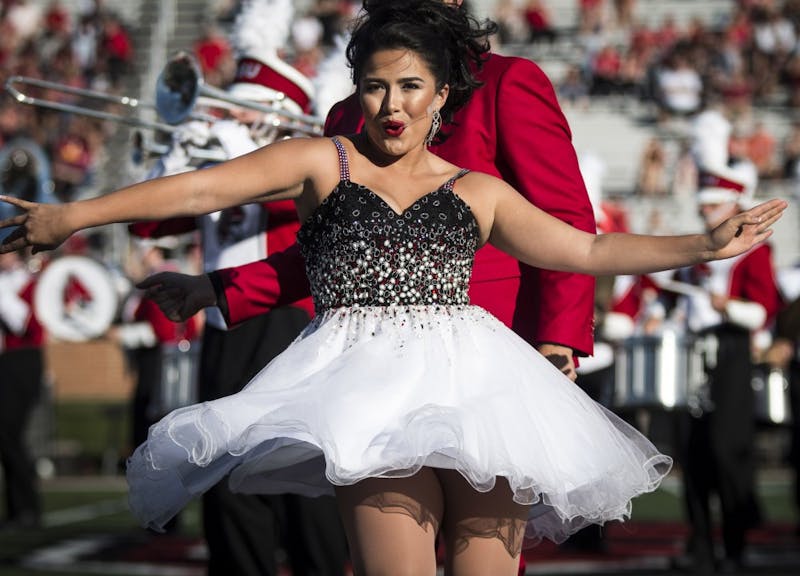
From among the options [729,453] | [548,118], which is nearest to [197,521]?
[729,453]

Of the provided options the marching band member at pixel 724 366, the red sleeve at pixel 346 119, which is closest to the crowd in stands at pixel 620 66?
the marching band member at pixel 724 366

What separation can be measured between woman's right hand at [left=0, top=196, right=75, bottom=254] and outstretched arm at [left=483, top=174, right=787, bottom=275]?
942 mm

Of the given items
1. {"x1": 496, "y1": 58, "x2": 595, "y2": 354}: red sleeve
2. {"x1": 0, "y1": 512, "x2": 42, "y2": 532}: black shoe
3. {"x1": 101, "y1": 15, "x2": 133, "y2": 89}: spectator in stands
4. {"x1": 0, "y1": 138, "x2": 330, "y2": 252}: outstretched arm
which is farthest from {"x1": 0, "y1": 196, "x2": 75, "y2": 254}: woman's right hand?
{"x1": 101, "y1": 15, "x2": 133, "y2": 89}: spectator in stands

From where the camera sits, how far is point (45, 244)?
3.45 m

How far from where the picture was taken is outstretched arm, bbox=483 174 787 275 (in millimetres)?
3697

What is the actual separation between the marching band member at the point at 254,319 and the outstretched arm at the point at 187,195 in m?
2.11

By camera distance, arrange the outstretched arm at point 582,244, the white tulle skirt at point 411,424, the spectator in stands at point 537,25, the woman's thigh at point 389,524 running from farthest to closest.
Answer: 1. the spectator in stands at point 537,25
2. the outstretched arm at point 582,244
3. the woman's thigh at point 389,524
4. the white tulle skirt at point 411,424

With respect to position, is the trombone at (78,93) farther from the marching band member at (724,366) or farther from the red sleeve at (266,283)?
the marching band member at (724,366)

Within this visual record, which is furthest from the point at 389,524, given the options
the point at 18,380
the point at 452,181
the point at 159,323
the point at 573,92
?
the point at 573,92

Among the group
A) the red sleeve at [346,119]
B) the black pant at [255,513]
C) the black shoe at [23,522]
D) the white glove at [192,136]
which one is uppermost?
the red sleeve at [346,119]

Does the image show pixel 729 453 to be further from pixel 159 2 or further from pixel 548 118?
pixel 159 2

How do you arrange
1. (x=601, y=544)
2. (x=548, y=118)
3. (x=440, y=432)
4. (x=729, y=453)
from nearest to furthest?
1. (x=440, y=432)
2. (x=548, y=118)
3. (x=729, y=453)
4. (x=601, y=544)

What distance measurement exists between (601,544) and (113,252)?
10809 millimetres

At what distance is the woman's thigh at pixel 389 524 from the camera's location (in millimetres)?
3473
